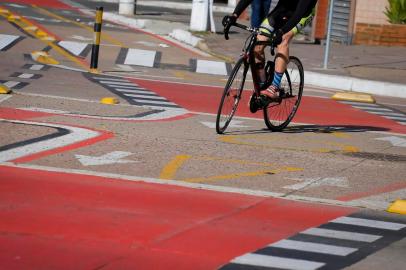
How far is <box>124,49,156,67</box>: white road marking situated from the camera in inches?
800

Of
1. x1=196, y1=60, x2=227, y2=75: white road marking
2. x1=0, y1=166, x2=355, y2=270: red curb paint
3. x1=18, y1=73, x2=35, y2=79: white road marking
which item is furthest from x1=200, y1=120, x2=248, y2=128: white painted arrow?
x1=196, y1=60, x2=227, y2=75: white road marking

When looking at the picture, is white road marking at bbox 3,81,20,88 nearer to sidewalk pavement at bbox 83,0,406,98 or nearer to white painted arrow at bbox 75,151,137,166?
white painted arrow at bbox 75,151,137,166

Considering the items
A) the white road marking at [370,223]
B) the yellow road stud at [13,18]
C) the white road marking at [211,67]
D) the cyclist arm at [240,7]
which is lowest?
the white road marking at [211,67]

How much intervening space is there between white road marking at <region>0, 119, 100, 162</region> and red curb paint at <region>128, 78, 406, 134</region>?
2894mm

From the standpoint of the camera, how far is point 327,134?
1286 cm

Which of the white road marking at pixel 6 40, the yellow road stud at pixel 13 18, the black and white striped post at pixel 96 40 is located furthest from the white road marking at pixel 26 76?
the yellow road stud at pixel 13 18

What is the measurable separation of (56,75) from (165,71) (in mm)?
2808

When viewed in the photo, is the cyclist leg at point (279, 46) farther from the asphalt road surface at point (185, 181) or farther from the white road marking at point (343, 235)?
the white road marking at point (343, 235)

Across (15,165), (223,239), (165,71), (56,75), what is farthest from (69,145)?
(165,71)

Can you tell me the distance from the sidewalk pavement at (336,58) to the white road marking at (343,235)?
11.3 meters

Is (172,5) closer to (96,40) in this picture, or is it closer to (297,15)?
(96,40)

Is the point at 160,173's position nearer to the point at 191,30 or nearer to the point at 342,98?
the point at 342,98

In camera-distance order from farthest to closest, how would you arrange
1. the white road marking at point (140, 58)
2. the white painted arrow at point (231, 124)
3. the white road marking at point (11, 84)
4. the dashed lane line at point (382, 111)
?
the white road marking at point (140, 58)
the dashed lane line at point (382, 111)
the white road marking at point (11, 84)
the white painted arrow at point (231, 124)

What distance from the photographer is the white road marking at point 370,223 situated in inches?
324
